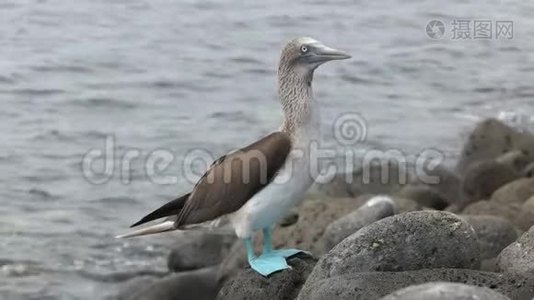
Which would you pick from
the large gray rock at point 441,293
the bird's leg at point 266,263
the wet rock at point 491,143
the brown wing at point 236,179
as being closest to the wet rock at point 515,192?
the wet rock at point 491,143

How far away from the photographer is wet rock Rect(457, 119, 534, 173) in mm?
13008

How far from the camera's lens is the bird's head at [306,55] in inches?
239

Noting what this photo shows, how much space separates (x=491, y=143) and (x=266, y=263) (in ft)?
24.7

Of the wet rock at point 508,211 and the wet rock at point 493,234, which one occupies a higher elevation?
the wet rock at point 493,234

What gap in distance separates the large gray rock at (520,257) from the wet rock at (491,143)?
23.2 feet

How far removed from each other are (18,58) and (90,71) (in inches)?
55.8

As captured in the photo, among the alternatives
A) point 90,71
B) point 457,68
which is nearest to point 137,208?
point 90,71

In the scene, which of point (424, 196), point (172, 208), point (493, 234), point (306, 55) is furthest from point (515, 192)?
point (172, 208)

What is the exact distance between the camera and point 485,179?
1172 centimetres

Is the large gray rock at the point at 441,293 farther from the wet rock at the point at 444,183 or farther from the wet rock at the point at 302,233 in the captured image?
the wet rock at the point at 444,183

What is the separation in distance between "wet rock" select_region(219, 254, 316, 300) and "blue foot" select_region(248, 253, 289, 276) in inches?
2.1

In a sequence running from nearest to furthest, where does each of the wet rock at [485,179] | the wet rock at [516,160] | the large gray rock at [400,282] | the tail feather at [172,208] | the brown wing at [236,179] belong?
the large gray rock at [400,282]
the brown wing at [236,179]
the tail feather at [172,208]
the wet rock at [485,179]
the wet rock at [516,160]

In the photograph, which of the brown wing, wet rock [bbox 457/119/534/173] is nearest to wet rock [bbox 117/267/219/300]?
the brown wing

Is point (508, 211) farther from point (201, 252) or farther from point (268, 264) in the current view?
point (268, 264)
